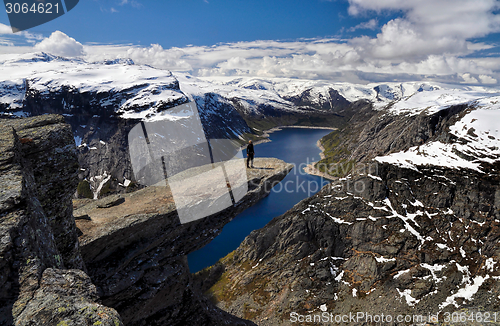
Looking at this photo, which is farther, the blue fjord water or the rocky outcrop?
the blue fjord water

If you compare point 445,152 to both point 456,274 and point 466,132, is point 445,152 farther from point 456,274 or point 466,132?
point 456,274

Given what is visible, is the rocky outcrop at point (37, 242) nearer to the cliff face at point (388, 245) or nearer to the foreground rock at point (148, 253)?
the foreground rock at point (148, 253)

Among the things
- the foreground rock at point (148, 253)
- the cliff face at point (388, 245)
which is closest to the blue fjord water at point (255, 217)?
the cliff face at point (388, 245)

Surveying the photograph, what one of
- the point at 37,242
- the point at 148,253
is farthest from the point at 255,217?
the point at 37,242

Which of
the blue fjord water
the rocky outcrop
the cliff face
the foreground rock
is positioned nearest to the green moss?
the blue fjord water

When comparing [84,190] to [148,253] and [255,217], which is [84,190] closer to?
[255,217]

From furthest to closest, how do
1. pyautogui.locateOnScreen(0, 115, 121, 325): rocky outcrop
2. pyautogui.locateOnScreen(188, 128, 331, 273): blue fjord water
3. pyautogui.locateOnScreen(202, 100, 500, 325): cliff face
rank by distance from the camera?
pyautogui.locateOnScreen(188, 128, 331, 273): blue fjord water → pyautogui.locateOnScreen(202, 100, 500, 325): cliff face → pyautogui.locateOnScreen(0, 115, 121, 325): rocky outcrop

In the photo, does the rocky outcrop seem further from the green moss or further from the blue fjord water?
the green moss
